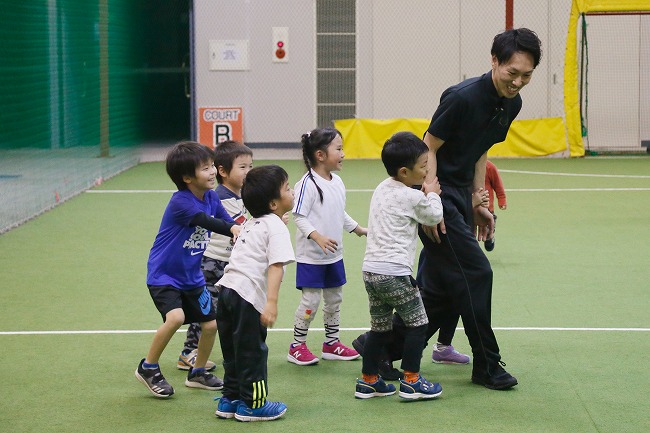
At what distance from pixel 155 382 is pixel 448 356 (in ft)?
5.13

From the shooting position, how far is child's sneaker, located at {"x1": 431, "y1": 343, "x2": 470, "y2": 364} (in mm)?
5539

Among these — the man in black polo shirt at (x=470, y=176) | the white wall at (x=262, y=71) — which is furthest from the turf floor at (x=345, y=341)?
the white wall at (x=262, y=71)

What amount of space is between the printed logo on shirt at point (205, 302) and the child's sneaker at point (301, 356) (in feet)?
2.23

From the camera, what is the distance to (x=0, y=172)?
11.5 m

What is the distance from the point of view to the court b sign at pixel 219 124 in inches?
708

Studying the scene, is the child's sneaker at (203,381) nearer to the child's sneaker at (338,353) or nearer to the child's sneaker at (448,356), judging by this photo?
the child's sneaker at (338,353)

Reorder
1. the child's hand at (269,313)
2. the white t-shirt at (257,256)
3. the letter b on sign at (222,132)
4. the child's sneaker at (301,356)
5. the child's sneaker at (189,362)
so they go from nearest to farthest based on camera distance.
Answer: the child's hand at (269,313), the white t-shirt at (257,256), the child's sneaker at (189,362), the child's sneaker at (301,356), the letter b on sign at (222,132)

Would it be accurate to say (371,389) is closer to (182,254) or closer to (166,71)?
(182,254)

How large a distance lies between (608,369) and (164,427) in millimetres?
2285

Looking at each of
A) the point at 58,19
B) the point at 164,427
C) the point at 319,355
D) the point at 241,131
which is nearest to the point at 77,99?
the point at 58,19

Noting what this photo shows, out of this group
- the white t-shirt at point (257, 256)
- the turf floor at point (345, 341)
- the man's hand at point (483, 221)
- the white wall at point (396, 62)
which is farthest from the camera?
the white wall at point (396, 62)

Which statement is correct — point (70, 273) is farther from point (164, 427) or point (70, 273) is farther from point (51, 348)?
point (164, 427)

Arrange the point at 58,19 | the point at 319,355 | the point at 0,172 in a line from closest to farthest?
the point at 319,355 < the point at 0,172 < the point at 58,19

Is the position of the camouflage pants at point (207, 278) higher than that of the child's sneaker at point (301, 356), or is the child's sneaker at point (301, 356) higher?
the camouflage pants at point (207, 278)
